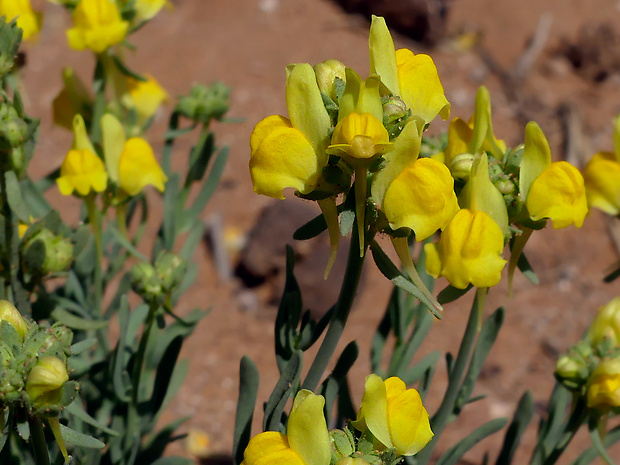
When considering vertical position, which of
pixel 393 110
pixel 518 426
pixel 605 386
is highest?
pixel 393 110

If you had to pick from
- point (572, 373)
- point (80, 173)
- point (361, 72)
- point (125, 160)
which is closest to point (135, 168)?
point (125, 160)

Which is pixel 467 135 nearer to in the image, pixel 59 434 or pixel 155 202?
pixel 59 434

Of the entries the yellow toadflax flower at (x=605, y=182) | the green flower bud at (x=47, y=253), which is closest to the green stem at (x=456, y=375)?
the yellow toadflax flower at (x=605, y=182)

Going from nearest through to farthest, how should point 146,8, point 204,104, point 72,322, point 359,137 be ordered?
point 359,137 < point 72,322 < point 146,8 < point 204,104

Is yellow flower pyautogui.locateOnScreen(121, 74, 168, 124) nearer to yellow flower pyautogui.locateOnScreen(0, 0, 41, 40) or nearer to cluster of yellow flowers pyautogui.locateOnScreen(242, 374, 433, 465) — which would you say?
yellow flower pyautogui.locateOnScreen(0, 0, 41, 40)

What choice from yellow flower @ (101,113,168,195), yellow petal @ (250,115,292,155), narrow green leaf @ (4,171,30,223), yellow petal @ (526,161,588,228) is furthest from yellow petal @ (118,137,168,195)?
yellow petal @ (526,161,588,228)

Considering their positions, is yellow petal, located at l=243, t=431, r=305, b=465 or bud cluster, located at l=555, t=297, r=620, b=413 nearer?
yellow petal, located at l=243, t=431, r=305, b=465

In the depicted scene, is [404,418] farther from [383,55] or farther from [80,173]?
[80,173]
